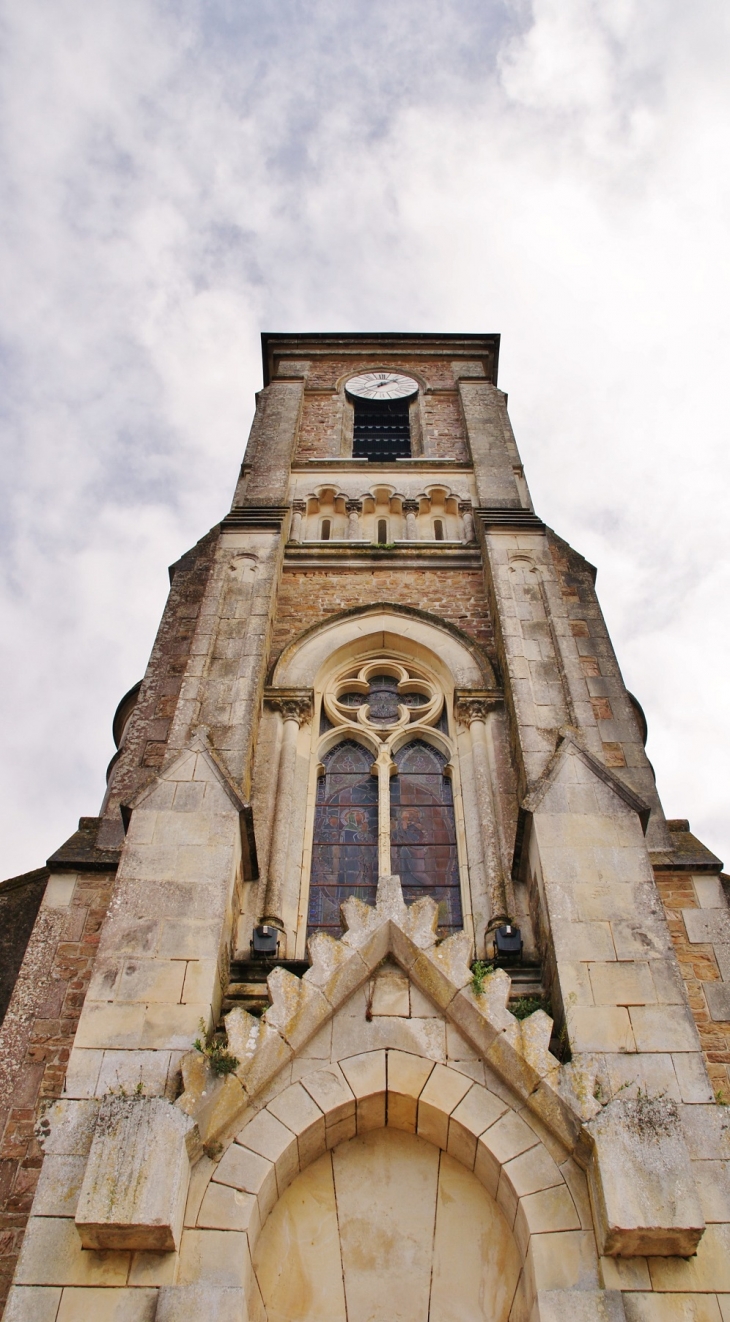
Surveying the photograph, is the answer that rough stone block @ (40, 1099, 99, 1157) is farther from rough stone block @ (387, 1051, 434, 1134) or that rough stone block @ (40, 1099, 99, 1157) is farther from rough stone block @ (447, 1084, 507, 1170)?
rough stone block @ (447, 1084, 507, 1170)

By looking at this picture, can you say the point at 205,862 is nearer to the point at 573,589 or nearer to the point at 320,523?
the point at 573,589

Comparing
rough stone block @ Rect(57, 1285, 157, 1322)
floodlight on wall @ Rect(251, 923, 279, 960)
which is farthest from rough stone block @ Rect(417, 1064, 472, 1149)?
floodlight on wall @ Rect(251, 923, 279, 960)

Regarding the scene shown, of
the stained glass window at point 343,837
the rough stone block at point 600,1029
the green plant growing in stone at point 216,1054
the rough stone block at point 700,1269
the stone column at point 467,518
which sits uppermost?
the stone column at point 467,518

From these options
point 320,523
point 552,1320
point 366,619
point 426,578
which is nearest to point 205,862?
point 552,1320

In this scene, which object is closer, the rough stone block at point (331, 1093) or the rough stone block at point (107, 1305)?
the rough stone block at point (107, 1305)

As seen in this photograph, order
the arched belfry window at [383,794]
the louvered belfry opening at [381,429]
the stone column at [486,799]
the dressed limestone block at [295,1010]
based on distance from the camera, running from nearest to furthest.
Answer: the dressed limestone block at [295,1010] < the stone column at [486,799] < the arched belfry window at [383,794] < the louvered belfry opening at [381,429]

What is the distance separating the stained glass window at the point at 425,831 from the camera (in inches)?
376

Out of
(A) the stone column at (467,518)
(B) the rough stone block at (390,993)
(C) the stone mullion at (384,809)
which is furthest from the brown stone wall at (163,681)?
(A) the stone column at (467,518)

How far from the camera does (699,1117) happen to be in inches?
249

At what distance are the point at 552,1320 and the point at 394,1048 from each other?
1.78m

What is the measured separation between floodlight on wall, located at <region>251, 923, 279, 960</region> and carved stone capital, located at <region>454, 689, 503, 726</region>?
3.43 metres

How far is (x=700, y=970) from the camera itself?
8.02m

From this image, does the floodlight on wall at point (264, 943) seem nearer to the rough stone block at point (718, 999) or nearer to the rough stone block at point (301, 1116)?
the rough stone block at point (301, 1116)

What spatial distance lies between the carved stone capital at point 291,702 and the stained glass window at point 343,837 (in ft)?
1.75
